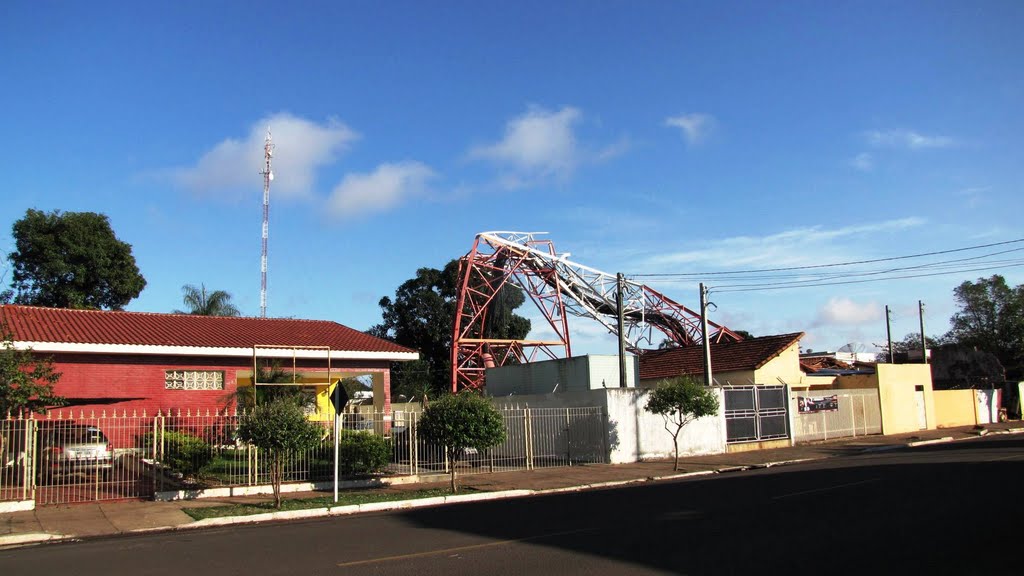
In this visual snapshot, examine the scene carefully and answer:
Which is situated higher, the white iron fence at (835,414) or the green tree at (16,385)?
the green tree at (16,385)

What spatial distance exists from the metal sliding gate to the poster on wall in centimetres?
165

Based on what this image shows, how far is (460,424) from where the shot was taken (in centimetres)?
1895

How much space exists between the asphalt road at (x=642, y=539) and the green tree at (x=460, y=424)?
9.14 ft

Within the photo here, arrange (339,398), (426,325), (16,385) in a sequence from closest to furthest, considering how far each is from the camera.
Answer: (16,385) → (339,398) → (426,325)

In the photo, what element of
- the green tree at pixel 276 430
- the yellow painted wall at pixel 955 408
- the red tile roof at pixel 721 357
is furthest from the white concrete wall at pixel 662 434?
the yellow painted wall at pixel 955 408

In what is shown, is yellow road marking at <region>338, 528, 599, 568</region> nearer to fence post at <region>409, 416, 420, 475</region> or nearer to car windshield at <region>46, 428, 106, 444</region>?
fence post at <region>409, 416, 420, 475</region>

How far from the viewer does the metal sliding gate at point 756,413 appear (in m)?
28.4

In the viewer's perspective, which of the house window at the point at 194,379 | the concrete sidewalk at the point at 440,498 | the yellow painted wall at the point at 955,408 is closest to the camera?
the concrete sidewalk at the point at 440,498

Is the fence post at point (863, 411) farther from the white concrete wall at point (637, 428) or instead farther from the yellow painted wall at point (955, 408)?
the white concrete wall at point (637, 428)

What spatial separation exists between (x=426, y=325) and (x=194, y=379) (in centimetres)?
3233

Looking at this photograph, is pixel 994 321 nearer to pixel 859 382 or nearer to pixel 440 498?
pixel 859 382

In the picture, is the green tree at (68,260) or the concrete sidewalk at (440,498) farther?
the green tree at (68,260)

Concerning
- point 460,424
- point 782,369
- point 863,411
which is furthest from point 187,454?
point 863,411

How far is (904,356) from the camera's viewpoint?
2613 inches
